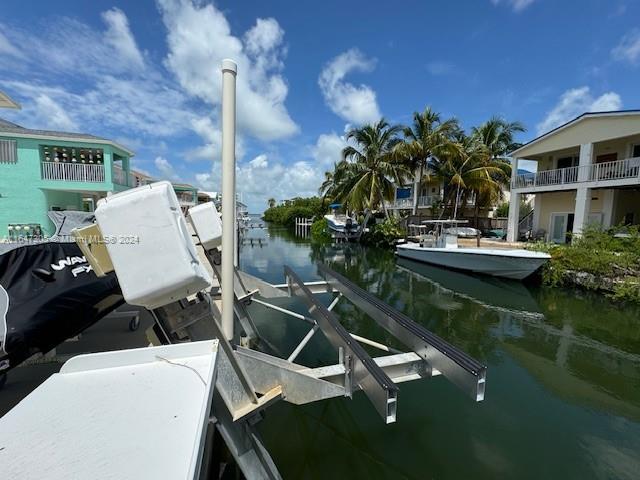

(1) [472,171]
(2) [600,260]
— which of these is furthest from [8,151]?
(1) [472,171]

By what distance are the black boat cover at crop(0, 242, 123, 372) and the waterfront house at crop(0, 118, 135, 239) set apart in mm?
13356

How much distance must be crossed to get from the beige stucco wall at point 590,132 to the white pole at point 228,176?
60.9 feet

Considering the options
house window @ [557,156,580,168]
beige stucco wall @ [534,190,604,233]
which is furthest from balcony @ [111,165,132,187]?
house window @ [557,156,580,168]

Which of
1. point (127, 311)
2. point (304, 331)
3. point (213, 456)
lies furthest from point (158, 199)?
point (304, 331)

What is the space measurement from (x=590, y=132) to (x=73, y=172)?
82.2 ft

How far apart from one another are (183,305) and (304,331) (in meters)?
4.94

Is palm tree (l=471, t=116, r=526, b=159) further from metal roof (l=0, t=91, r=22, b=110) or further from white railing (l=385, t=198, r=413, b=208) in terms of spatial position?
metal roof (l=0, t=91, r=22, b=110)

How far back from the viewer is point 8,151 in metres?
12.8

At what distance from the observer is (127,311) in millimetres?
5043

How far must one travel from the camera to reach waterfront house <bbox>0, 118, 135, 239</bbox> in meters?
12.8

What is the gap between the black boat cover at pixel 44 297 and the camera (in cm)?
203

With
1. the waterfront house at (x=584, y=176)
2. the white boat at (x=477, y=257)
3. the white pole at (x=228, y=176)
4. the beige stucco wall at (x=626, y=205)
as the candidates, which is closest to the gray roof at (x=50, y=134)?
the white pole at (x=228, y=176)

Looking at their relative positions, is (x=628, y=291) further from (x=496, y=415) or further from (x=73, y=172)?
(x=73, y=172)

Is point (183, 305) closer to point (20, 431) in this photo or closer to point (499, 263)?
point (20, 431)
